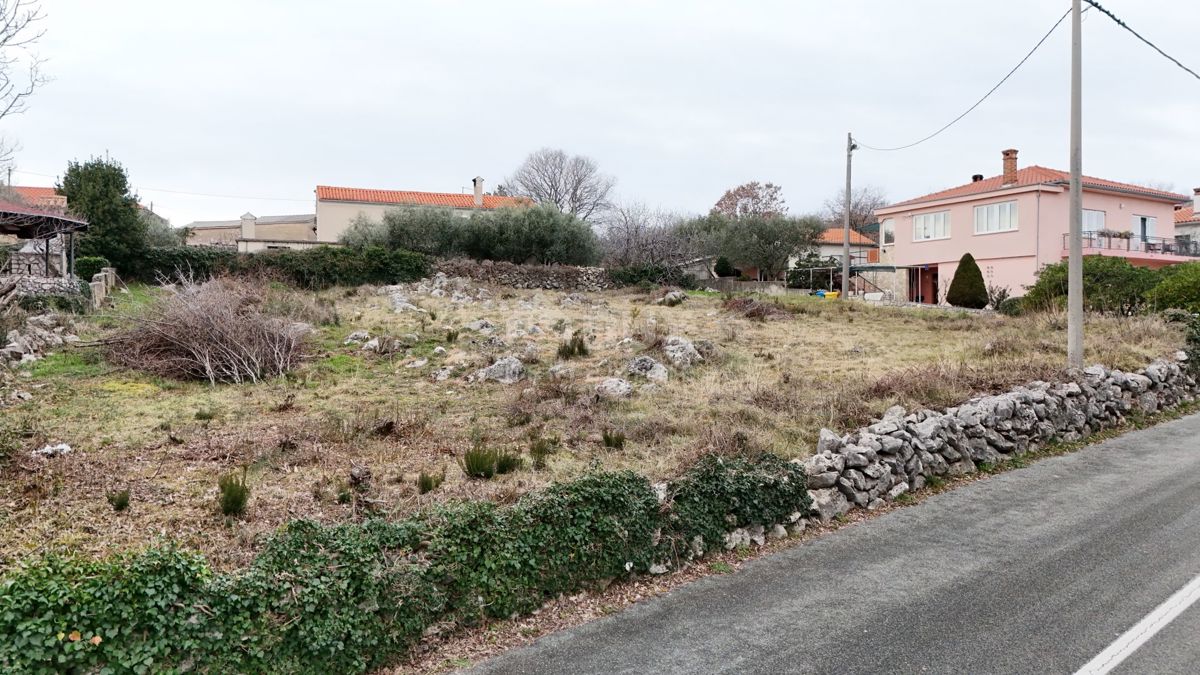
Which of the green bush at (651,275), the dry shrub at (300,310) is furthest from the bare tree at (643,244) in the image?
the dry shrub at (300,310)

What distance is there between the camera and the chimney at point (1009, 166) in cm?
3534

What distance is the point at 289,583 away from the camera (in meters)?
4.14

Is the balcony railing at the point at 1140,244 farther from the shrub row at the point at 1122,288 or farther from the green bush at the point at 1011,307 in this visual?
the shrub row at the point at 1122,288

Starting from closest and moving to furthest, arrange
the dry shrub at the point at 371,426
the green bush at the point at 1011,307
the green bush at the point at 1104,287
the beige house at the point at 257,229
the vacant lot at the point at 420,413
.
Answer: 1. the vacant lot at the point at 420,413
2. the dry shrub at the point at 371,426
3. the green bush at the point at 1104,287
4. the green bush at the point at 1011,307
5. the beige house at the point at 257,229

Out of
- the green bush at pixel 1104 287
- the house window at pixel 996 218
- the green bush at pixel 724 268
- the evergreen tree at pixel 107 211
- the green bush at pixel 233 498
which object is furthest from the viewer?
the green bush at pixel 724 268

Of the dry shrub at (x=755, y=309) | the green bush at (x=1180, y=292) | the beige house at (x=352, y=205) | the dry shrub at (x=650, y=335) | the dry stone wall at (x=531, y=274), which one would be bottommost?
the dry shrub at (x=650, y=335)

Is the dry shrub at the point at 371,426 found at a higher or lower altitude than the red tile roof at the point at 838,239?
lower

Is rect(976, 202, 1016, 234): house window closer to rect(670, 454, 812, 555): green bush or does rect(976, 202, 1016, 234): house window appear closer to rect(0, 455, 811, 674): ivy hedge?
rect(670, 454, 812, 555): green bush

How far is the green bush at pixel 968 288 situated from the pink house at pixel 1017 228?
9.05ft

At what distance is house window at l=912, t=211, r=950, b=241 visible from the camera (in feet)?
122

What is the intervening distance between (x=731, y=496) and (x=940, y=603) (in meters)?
1.66

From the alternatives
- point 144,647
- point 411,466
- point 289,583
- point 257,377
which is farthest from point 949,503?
point 257,377

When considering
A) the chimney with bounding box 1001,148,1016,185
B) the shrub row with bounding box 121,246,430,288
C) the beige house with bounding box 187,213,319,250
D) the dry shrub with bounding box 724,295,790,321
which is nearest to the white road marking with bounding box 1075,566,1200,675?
the dry shrub with bounding box 724,295,790,321

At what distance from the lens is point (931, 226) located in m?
37.9
